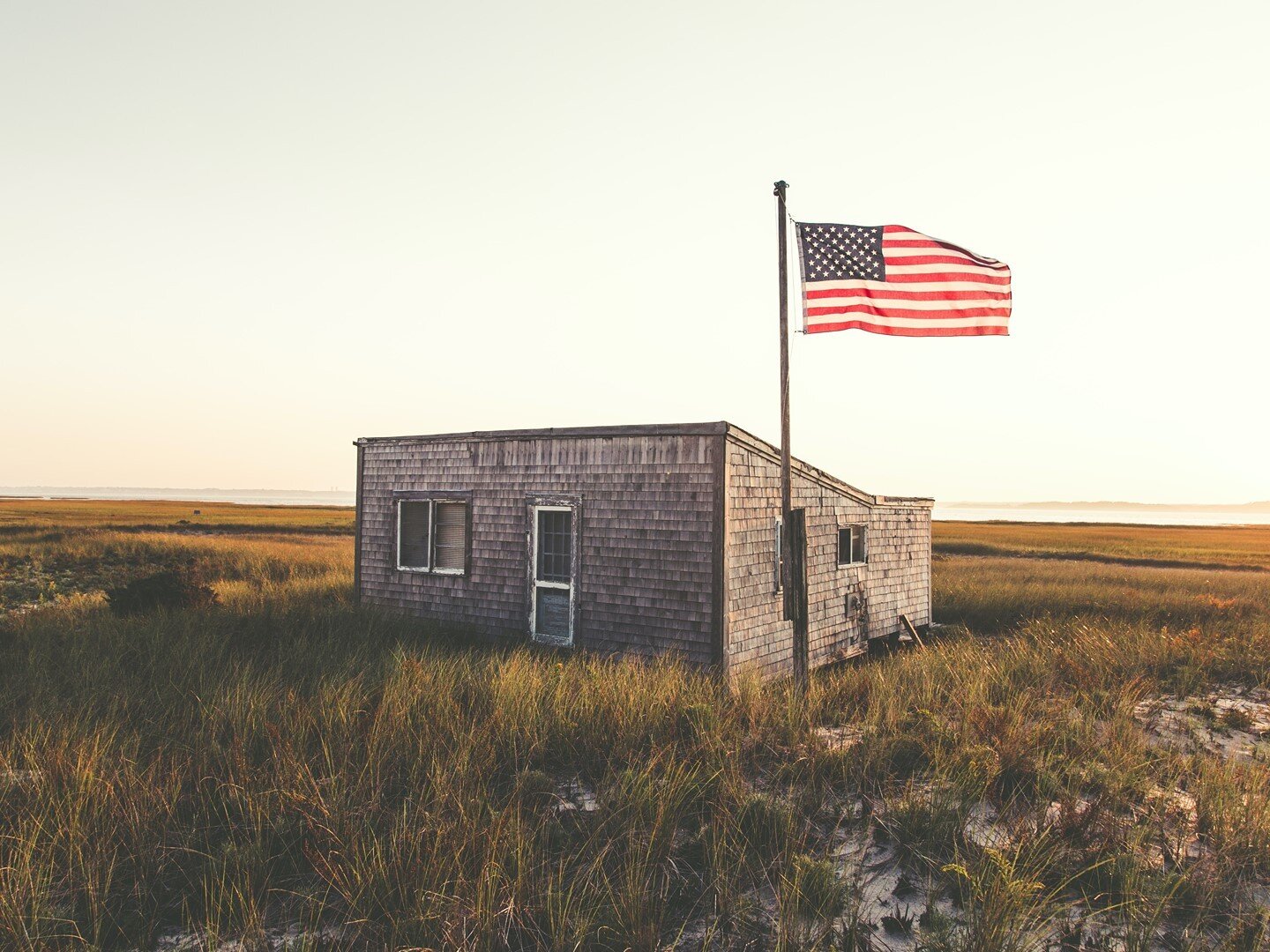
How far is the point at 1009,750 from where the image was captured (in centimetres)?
665

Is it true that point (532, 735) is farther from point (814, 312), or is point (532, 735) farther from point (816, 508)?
point (816, 508)

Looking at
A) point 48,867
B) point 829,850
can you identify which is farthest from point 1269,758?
point 48,867

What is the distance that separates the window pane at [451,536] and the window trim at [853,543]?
7.05m

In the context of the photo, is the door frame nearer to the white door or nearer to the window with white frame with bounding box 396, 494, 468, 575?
the white door

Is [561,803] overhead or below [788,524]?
below

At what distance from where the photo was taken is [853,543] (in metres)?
14.8

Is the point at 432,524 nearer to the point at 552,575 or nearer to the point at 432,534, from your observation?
the point at 432,534

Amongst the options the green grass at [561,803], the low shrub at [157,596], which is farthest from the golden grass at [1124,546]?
the low shrub at [157,596]

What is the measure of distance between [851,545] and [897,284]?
254 inches

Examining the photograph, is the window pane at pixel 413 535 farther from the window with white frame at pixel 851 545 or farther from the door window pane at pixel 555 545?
the window with white frame at pixel 851 545

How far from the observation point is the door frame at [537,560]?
463 inches

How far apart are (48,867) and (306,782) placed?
155 centimetres

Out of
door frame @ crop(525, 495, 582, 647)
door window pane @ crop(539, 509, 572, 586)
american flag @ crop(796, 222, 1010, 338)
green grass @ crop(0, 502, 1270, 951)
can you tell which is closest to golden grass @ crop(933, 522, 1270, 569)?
american flag @ crop(796, 222, 1010, 338)

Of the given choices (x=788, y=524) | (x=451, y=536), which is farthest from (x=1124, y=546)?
(x=451, y=536)
